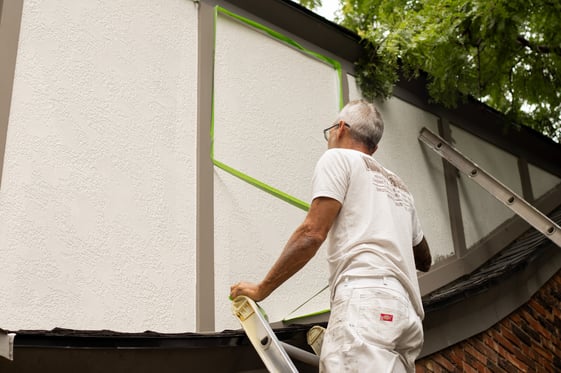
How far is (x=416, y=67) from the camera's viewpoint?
8.27 meters

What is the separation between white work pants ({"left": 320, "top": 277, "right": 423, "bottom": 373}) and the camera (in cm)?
418

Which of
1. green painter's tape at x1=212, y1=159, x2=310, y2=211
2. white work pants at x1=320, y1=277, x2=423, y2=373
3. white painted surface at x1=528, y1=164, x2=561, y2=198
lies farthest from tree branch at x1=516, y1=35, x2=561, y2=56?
white work pants at x1=320, y1=277, x2=423, y2=373

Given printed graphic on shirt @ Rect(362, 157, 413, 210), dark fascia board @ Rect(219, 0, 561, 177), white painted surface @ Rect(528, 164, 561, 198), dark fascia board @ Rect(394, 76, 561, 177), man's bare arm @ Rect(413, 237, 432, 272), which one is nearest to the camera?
printed graphic on shirt @ Rect(362, 157, 413, 210)

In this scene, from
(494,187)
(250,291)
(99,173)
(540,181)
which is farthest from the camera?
(540,181)

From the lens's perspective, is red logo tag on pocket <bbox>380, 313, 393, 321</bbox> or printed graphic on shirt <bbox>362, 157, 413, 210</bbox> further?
printed graphic on shirt <bbox>362, 157, 413, 210</bbox>

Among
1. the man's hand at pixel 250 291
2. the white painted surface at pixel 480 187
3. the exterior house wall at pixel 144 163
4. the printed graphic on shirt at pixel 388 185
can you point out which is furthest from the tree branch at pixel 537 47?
the man's hand at pixel 250 291

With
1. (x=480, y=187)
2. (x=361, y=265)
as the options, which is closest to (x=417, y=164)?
(x=480, y=187)

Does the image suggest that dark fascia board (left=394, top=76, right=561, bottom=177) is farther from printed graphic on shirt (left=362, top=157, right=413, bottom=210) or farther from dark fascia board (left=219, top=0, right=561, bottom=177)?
printed graphic on shirt (left=362, top=157, right=413, bottom=210)

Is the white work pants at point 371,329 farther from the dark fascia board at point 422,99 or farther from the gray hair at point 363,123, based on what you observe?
the dark fascia board at point 422,99

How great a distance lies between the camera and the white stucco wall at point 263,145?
6363 mm

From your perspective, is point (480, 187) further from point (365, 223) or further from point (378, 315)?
point (378, 315)

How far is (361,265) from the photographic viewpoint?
14.7 ft

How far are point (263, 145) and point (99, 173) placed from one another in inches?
58.5

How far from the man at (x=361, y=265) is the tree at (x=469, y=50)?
11.0 feet
